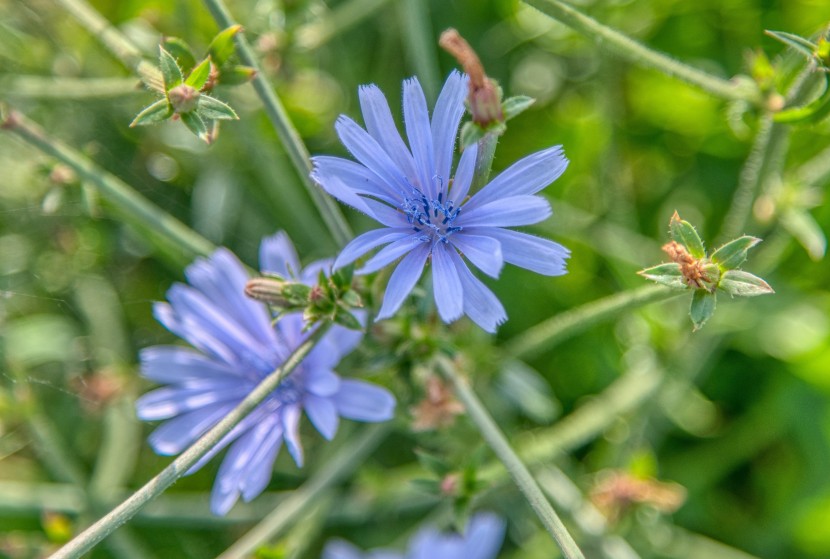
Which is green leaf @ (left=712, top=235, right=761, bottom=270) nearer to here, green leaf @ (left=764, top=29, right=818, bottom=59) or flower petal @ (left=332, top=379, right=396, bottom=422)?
green leaf @ (left=764, top=29, right=818, bottom=59)

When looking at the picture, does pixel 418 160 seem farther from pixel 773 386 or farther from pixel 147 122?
pixel 773 386

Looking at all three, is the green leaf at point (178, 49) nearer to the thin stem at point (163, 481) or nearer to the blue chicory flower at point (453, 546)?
the thin stem at point (163, 481)

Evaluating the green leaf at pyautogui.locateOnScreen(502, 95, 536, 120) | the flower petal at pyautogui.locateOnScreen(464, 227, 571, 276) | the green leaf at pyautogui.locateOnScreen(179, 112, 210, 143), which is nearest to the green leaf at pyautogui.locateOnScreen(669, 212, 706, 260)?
the flower petal at pyautogui.locateOnScreen(464, 227, 571, 276)

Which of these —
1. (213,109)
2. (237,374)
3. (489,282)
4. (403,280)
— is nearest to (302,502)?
(237,374)

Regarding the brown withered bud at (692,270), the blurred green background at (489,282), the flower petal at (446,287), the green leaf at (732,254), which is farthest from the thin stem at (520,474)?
the blurred green background at (489,282)

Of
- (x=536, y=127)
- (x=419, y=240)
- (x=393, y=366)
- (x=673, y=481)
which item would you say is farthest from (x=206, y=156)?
(x=673, y=481)

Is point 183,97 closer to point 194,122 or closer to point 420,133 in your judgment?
point 194,122
